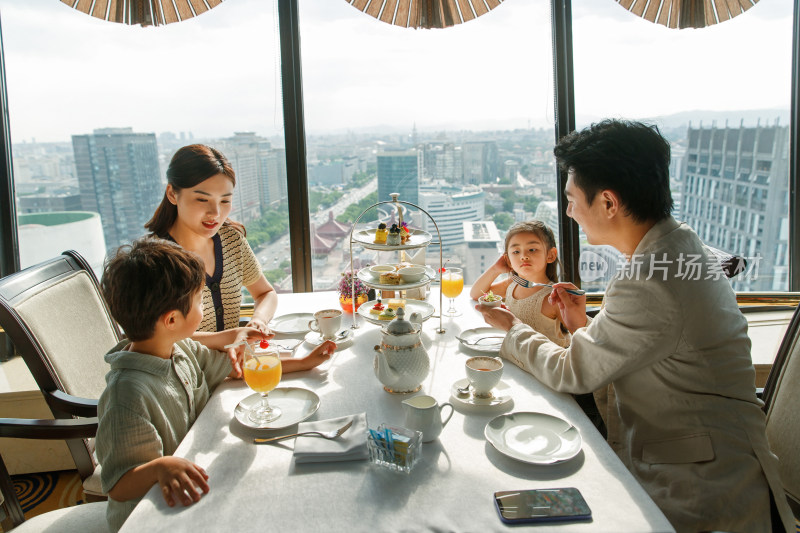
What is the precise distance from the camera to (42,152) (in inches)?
110

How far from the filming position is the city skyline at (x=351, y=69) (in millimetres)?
2770

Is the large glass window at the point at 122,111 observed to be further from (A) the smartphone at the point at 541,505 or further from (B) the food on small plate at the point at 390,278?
(A) the smartphone at the point at 541,505

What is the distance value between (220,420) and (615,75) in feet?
8.19

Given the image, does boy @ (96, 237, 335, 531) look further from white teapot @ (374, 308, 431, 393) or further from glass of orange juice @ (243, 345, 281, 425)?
white teapot @ (374, 308, 431, 393)

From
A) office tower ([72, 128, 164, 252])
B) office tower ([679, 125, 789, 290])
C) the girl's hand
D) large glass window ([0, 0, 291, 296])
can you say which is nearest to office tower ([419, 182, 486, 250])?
large glass window ([0, 0, 291, 296])

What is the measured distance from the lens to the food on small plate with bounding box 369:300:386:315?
2.03 m

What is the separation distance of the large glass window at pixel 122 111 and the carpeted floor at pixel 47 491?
3.31 ft

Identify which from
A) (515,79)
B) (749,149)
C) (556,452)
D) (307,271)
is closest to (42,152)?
(307,271)

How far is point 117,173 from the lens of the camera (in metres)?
2.84

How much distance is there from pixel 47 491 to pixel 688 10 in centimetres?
362

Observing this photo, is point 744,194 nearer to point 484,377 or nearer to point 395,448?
point 484,377

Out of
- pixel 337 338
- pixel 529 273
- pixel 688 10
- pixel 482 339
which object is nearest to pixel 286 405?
pixel 337 338

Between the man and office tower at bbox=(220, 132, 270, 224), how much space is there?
1.79m

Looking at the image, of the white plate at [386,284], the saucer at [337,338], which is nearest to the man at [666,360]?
the white plate at [386,284]
